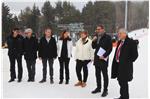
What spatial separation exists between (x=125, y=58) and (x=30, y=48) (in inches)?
113

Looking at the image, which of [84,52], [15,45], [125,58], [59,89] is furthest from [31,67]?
[125,58]

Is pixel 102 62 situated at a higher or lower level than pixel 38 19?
lower

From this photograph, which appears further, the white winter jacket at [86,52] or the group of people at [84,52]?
the white winter jacket at [86,52]

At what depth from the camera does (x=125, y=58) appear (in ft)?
20.1

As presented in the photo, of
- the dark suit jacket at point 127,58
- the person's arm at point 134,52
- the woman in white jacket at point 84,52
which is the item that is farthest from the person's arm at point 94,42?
the person's arm at point 134,52

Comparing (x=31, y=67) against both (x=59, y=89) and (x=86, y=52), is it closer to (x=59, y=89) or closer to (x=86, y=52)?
(x=59, y=89)

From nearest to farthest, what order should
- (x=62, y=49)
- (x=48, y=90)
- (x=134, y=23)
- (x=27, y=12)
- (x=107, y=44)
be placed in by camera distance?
(x=107, y=44), (x=48, y=90), (x=62, y=49), (x=27, y=12), (x=134, y=23)

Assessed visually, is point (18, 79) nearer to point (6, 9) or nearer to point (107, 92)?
point (107, 92)

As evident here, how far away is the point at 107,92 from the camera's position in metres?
7.05

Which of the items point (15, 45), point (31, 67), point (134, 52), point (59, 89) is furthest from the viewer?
point (31, 67)

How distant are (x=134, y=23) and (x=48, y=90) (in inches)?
965

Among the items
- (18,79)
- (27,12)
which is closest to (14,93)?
(18,79)

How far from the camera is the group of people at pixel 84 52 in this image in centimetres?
617

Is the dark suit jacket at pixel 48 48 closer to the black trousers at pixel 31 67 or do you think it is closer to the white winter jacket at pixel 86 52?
the black trousers at pixel 31 67
